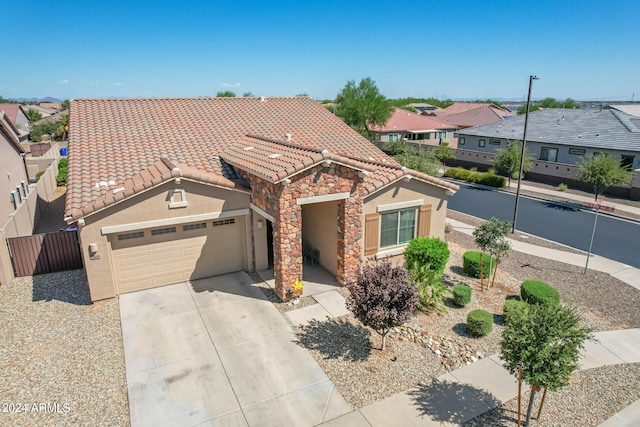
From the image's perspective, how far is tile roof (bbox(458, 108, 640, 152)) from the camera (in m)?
31.6

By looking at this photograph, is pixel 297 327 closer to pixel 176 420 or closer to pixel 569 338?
pixel 176 420

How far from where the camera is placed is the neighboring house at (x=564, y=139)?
1211 inches

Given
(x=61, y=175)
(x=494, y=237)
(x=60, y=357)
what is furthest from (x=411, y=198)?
(x=61, y=175)

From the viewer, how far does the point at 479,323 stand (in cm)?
1135

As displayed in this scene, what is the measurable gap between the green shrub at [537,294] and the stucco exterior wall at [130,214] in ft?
34.3

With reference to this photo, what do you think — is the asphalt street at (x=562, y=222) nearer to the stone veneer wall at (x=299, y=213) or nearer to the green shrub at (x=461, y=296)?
the green shrub at (x=461, y=296)

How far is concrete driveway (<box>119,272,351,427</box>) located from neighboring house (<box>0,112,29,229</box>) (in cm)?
1026

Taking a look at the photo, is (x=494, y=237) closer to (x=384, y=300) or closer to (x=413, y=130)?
(x=384, y=300)

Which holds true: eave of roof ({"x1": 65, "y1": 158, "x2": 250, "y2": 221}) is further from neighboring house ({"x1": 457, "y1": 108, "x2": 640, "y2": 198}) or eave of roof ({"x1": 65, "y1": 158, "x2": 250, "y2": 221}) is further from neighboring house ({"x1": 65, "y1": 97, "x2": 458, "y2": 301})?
neighboring house ({"x1": 457, "y1": 108, "x2": 640, "y2": 198})

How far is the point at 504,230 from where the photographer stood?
46.9 feet

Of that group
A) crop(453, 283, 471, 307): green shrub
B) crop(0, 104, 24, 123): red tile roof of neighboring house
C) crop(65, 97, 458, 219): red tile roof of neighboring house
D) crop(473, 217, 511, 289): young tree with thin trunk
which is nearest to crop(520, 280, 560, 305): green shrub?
crop(473, 217, 511, 289): young tree with thin trunk

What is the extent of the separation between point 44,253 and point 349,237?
440 inches

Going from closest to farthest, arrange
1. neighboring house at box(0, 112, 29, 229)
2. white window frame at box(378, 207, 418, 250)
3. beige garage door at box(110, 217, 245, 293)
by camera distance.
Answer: beige garage door at box(110, 217, 245, 293) < white window frame at box(378, 207, 418, 250) < neighboring house at box(0, 112, 29, 229)

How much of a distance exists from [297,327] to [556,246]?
A: 561 inches
